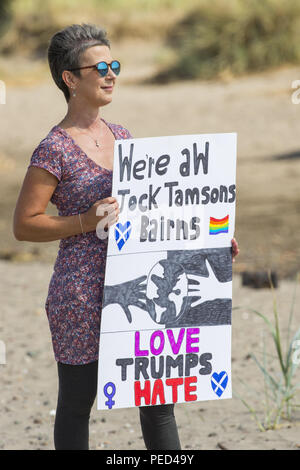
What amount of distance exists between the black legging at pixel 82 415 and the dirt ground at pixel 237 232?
3.23 ft

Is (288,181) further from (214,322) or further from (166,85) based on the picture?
(214,322)

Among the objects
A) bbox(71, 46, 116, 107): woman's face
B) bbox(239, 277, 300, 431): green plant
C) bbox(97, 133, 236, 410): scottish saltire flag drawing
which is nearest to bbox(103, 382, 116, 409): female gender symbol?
bbox(97, 133, 236, 410): scottish saltire flag drawing

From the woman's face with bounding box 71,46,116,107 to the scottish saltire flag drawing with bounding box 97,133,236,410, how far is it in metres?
0.14

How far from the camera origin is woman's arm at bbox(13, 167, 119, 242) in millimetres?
2645

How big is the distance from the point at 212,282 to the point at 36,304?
3499mm

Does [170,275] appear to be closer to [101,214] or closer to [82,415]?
[101,214]

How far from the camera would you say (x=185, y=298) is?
282cm

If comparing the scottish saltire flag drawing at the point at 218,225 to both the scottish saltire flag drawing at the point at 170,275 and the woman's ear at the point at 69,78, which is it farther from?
the woman's ear at the point at 69,78

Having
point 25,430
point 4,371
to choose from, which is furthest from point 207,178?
point 4,371

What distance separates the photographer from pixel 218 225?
283 centimetres

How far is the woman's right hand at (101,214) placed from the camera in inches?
104
